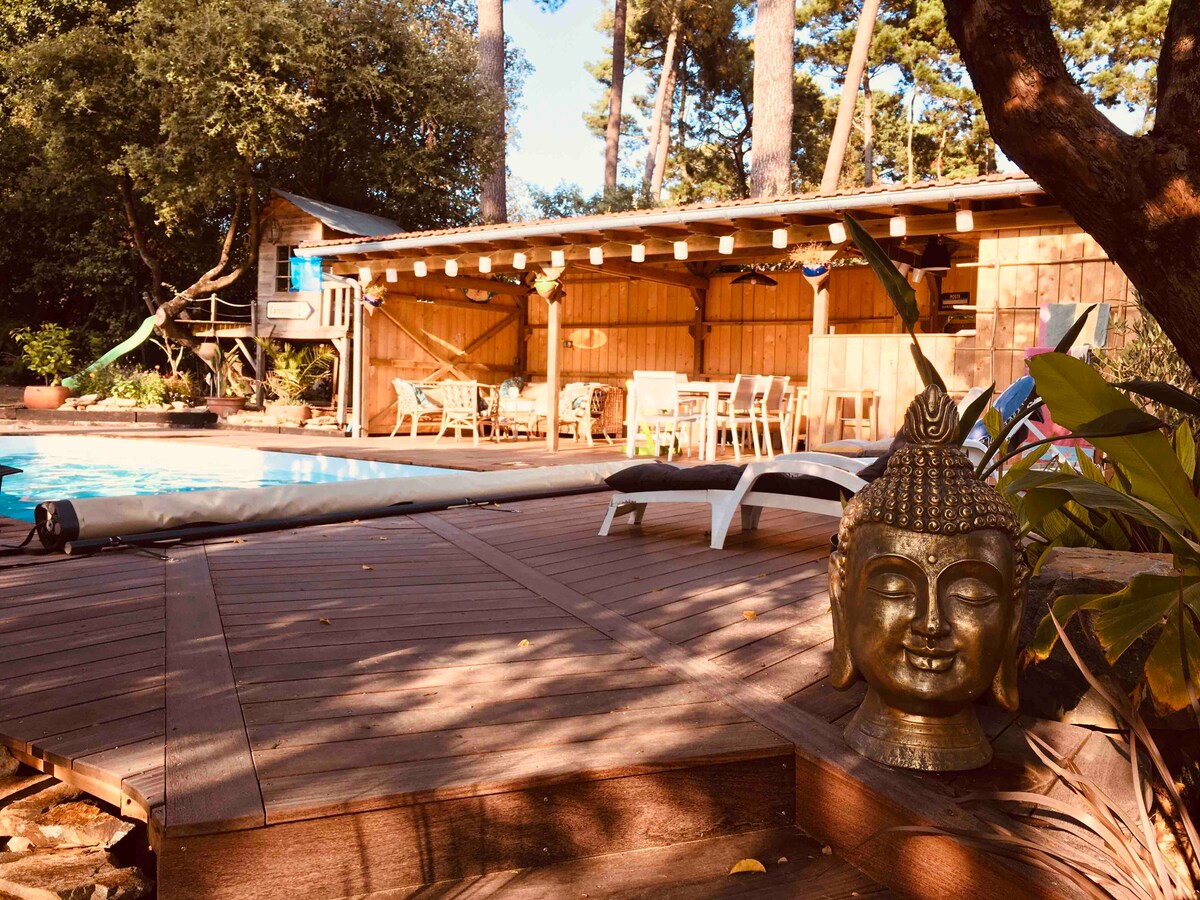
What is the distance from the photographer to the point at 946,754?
1.90 m

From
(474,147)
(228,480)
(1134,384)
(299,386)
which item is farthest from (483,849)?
(474,147)

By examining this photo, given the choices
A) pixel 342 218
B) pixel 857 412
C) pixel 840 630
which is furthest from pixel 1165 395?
pixel 342 218

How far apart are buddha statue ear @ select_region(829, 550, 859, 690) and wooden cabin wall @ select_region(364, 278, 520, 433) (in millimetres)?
11246

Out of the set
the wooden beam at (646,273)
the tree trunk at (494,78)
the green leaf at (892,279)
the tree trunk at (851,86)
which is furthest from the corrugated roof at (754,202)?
the tree trunk at (494,78)

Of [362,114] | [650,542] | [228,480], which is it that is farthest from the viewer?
[362,114]

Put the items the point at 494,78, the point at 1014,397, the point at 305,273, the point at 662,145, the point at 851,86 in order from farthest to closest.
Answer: the point at 662,145 < the point at 494,78 < the point at 305,273 < the point at 851,86 < the point at 1014,397

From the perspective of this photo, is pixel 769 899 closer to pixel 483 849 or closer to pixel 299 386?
pixel 483 849

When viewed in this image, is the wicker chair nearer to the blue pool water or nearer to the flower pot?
the blue pool water

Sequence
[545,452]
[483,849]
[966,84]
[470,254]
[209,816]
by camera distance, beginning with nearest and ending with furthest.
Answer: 1. [209,816]
2. [483,849]
3. [545,452]
4. [470,254]
5. [966,84]

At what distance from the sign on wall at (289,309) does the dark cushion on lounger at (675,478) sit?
12.9 meters

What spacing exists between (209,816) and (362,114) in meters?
18.2

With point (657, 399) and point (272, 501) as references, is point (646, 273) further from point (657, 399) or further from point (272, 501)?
point (272, 501)

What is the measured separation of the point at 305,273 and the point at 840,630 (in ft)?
53.1

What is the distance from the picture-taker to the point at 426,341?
543 inches
